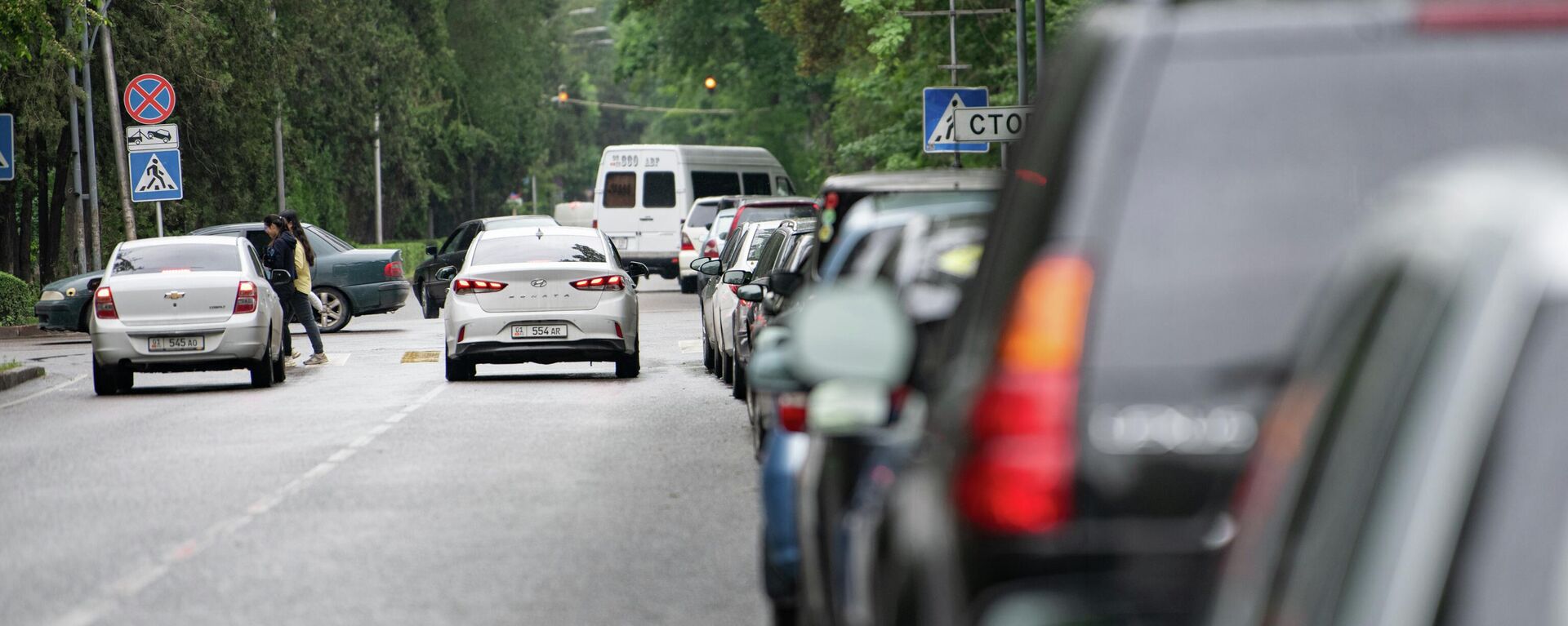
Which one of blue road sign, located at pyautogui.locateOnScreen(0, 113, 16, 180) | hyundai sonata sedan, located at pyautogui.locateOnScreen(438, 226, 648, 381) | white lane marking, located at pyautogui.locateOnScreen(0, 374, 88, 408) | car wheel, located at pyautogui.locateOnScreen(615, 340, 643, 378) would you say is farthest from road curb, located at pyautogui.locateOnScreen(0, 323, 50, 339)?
car wheel, located at pyautogui.locateOnScreen(615, 340, 643, 378)

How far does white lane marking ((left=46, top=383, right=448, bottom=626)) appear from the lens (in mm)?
7781

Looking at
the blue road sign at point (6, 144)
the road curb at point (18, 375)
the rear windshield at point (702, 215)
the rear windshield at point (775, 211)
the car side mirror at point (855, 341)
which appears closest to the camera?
the car side mirror at point (855, 341)

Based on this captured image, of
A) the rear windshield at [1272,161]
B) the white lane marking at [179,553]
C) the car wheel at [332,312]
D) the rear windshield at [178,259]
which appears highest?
the rear windshield at [1272,161]

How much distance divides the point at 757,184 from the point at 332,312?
18.5 m

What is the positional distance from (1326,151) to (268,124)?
4655cm

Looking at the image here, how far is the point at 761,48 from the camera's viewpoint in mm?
66375

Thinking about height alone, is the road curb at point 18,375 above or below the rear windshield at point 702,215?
below

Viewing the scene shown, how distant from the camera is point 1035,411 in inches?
106

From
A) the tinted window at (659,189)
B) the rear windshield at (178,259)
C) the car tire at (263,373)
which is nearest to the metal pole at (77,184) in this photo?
the tinted window at (659,189)

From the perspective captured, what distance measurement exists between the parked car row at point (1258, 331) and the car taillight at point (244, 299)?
18144mm

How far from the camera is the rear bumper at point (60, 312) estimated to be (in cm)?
3070

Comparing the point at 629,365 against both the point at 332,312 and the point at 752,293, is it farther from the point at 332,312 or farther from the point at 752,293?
the point at 332,312

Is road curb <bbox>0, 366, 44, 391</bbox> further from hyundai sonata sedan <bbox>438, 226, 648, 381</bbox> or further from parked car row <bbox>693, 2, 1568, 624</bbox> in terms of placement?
parked car row <bbox>693, 2, 1568, 624</bbox>

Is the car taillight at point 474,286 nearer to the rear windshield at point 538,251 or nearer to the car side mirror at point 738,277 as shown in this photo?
the rear windshield at point 538,251
